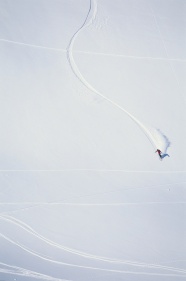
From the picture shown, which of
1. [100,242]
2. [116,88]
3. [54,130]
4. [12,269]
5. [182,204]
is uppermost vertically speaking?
[116,88]

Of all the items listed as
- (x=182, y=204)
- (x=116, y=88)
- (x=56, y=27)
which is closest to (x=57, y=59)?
(x=56, y=27)

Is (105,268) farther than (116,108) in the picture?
No

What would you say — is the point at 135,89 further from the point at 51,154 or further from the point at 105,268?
the point at 105,268

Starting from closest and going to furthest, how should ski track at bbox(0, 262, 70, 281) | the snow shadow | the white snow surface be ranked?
ski track at bbox(0, 262, 70, 281), the white snow surface, the snow shadow

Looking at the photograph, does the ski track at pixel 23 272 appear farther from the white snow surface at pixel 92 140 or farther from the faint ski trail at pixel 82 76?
the faint ski trail at pixel 82 76

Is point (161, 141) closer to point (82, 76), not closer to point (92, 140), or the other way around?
point (92, 140)

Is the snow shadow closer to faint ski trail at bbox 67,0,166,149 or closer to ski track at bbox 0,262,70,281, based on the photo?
faint ski trail at bbox 67,0,166,149

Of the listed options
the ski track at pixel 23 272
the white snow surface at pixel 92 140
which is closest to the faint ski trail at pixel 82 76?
the white snow surface at pixel 92 140

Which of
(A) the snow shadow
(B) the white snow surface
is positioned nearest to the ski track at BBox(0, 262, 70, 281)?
(B) the white snow surface
